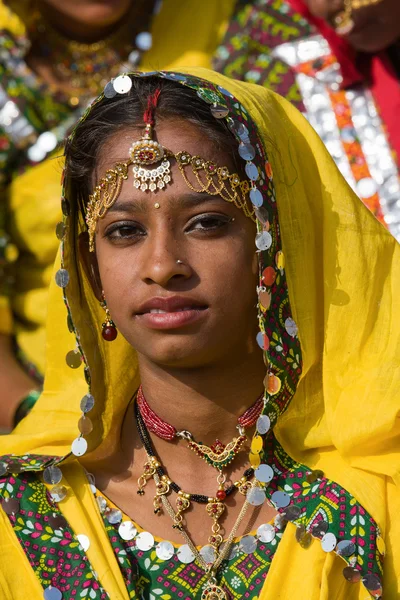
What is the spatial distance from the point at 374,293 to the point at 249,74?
6.48 feet

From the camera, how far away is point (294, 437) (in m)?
2.70

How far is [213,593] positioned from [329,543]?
26 cm

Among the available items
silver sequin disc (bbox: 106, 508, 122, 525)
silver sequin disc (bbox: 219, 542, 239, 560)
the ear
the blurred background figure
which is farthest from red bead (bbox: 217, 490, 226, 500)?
the blurred background figure

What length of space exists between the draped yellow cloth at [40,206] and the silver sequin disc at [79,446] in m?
1.89

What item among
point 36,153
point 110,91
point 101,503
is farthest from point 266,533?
point 36,153

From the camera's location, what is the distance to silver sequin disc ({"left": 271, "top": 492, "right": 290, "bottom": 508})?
2.61 m

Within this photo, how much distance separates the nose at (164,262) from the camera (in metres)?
2.45

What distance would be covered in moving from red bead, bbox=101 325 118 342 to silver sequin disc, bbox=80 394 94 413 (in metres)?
0.14

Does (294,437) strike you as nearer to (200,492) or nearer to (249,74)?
(200,492)

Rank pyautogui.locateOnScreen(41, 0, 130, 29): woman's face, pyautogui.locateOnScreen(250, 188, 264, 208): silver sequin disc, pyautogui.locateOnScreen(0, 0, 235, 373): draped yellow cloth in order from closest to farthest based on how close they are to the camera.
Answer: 1. pyautogui.locateOnScreen(250, 188, 264, 208): silver sequin disc
2. pyautogui.locateOnScreen(0, 0, 235, 373): draped yellow cloth
3. pyautogui.locateOnScreen(41, 0, 130, 29): woman's face

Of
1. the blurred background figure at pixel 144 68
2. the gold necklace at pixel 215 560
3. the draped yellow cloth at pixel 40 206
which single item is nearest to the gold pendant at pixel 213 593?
the gold necklace at pixel 215 560

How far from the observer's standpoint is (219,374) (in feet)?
8.67

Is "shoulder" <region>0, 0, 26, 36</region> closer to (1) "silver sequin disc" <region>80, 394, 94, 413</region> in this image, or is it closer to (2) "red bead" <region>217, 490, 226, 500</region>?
(1) "silver sequin disc" <region>80, 394, 94, 413</region>

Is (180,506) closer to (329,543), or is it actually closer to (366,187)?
(329,543)
